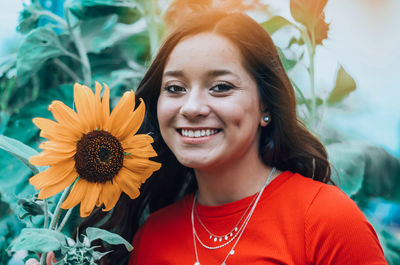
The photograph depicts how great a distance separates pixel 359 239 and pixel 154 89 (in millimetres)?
690

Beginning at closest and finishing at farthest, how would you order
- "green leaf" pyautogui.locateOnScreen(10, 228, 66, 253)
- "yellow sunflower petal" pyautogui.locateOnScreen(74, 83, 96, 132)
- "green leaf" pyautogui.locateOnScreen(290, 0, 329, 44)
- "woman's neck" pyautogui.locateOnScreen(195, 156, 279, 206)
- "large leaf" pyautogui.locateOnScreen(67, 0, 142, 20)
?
"green leaf" pyautogui.locateOnScreen(10, 228, 66, 253), "yellow sunflower petal" pyautogui.locateOnScreen(74, 83, 96, 132), "woman's neck" pyautogui.locateOnScreen(195, 156, 279, 206), "green leaf" pyautogui.locateOnScreen(290, 0, 329, 44), "large leaf" pyautogui.locateOnScreen(67, 0, 142, 20)

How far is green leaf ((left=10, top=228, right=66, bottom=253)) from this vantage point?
0.81 meters

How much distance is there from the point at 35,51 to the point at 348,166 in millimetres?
1101

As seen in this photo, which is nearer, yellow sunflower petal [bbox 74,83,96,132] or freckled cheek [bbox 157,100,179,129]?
yellow sunflower petal [bbox 74,83,96,132]

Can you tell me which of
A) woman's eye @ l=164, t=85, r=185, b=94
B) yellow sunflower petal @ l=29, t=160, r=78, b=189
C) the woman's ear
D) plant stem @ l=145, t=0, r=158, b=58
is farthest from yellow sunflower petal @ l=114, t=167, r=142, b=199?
plant stem @ l=145, t=0, r=158, b=58

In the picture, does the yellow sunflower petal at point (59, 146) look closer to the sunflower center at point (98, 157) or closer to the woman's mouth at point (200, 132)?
the sunflower center at point (98, 157)

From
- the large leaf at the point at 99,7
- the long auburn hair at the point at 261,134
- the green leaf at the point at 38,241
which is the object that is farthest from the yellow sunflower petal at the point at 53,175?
the large leaf at the point at 99,7

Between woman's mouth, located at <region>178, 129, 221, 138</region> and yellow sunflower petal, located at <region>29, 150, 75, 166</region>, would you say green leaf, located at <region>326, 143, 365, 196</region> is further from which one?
yellow sunflower petal, located at <region>29, 150, 75, 166</region>

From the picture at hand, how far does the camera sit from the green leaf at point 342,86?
51.9 inches

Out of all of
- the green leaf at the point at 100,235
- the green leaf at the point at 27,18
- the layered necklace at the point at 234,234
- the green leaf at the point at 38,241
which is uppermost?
the green leaf at the point at 27,18

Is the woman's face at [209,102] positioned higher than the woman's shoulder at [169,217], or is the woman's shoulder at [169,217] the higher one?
the woman's face at [209,102]

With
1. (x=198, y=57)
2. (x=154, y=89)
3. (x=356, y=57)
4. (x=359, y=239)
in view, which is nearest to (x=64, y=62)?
(x=154, y=89)

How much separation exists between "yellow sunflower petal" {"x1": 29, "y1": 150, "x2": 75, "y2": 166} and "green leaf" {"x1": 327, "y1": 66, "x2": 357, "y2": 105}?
2.83 ft

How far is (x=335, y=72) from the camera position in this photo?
134 cm
